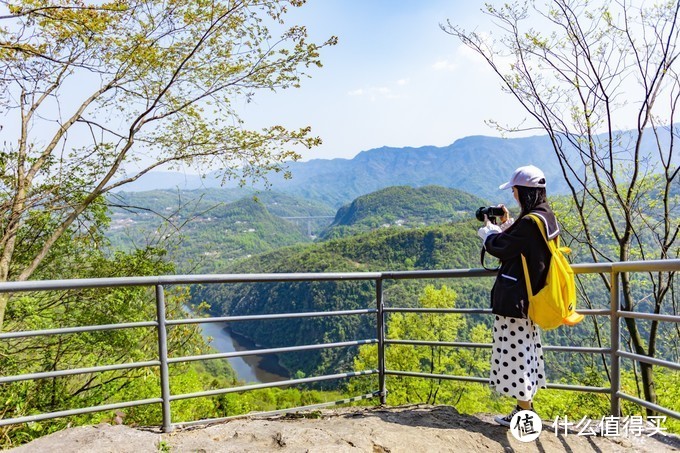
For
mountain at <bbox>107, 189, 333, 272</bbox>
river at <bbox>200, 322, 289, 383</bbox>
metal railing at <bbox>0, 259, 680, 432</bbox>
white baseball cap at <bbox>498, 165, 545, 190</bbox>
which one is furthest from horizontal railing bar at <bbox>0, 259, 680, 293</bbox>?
river at <bbox>200, 322, 289, 383</bbox>

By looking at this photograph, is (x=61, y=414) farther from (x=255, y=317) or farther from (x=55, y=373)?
(x=255, y=317)

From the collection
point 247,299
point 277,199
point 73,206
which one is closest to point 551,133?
point 73,206

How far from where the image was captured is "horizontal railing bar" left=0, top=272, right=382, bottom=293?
2184 mm

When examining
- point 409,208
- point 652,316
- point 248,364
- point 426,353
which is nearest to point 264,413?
point 652,316

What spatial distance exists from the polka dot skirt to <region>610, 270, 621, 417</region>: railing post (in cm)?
50

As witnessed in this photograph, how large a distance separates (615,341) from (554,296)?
0.74m

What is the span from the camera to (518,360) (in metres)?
2.55

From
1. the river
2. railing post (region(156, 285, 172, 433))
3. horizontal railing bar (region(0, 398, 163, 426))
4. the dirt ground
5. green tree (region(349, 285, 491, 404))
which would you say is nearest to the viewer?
horizontal railing bar (region(0, 398, 163, 426))

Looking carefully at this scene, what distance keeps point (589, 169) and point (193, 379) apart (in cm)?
1084

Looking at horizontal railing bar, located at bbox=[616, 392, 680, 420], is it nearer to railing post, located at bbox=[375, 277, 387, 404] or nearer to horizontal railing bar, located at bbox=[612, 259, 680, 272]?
horizontal railing bar, located at bbox=[612, 259, 680, 272]

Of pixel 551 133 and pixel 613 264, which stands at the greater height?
pixel 551 133

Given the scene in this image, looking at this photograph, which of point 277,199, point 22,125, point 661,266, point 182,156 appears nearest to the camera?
point 661,266

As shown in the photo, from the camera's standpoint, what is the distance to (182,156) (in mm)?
7102

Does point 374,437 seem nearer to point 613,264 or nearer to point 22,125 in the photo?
point 613,264
